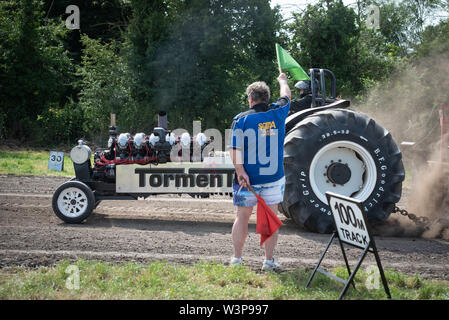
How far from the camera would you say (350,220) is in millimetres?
4133

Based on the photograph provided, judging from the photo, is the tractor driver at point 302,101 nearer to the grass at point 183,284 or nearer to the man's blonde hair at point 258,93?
the man's blonde hair at point 258,93

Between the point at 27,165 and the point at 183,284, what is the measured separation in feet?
33.0

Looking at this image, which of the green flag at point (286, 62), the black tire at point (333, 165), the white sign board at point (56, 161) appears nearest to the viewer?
the black tire at point (333, 165)

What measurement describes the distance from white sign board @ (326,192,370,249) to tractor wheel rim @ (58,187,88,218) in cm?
397

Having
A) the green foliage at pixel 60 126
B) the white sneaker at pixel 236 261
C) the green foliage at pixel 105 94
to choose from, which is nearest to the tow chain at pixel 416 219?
the white sneaker at pixel 236 261

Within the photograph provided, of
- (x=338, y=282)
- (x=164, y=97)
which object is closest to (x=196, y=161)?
(x=338, y=282)

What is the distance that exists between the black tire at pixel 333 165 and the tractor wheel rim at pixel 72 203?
2.91m

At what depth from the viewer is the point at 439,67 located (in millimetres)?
13000

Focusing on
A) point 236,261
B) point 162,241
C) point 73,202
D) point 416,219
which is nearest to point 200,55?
point 73,202

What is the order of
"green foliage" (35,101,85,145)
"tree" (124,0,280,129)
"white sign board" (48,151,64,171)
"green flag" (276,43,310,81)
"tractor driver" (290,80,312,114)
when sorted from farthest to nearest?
"green foliage" (35,101,85,145) → "tree" (124,0,280,129) → "white sign board" (48,151,64,171) → "tractor driver" (290,80,312,114) → "green flag" (276,43,310,81)

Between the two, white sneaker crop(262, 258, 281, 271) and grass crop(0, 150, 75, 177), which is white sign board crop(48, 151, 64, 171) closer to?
grass crop(0, 150, 75, 177)

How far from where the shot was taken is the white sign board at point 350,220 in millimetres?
3920

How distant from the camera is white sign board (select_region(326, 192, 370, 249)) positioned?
392cm

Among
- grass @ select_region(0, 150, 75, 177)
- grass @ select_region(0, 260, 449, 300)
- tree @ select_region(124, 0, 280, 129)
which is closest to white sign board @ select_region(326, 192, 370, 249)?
grass @ select_region(0, 260, 449, 300)
